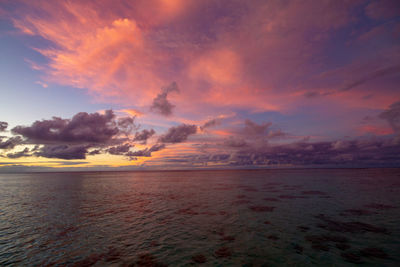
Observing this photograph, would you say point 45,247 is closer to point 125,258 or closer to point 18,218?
point 125,258

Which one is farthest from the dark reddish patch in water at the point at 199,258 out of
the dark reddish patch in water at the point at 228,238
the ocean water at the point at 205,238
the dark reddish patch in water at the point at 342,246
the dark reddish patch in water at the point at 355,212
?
the dark reddish patch in water at the point at 355,212

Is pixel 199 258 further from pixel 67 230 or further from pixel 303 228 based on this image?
pixel 67 230

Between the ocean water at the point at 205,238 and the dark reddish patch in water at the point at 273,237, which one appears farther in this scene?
the dark reddish patch in water at the point at 273,237

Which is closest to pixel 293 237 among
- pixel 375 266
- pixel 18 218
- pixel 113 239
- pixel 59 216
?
pixel 375 266

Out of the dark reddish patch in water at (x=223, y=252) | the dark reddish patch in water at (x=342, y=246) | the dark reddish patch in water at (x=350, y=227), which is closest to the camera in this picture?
the dark reddish patch in water at (x=223, y=252)

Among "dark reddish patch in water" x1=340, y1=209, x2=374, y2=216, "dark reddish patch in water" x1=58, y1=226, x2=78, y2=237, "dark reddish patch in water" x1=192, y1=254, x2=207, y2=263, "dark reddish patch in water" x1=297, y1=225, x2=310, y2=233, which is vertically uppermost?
"dark reddish patch in water" x1=192, y1=254, x2=207, y2=263

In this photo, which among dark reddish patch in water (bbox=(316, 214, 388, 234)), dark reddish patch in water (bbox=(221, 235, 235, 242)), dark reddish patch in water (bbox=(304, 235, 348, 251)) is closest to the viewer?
dark reddish patch in water (bbox=(304, 235, 348, 251))

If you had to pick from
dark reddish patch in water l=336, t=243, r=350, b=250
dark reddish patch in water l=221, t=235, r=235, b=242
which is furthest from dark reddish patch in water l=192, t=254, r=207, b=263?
dark reddish patch in water l=336, t=243, r=350, b=250

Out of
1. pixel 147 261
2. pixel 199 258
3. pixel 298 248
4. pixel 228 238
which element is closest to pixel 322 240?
pixel 298 248

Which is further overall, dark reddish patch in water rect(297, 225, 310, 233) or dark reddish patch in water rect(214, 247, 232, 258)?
dark reddish patch in water rect(297, 225, 310, 233)

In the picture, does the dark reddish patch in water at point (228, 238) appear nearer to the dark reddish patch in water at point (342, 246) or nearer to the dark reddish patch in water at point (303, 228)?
the dark reddish patch in water at point (303, 228)

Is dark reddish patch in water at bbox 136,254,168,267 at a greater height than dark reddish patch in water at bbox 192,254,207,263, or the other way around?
dark reddish patch in water at bbox 136,254,168,267

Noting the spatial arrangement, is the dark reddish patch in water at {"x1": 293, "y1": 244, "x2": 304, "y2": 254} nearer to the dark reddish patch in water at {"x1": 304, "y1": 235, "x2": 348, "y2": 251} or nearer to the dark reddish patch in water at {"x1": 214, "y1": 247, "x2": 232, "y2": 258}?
the dark reddish patch in water at {"x1": 304, "y1": 235, "x2": 348, "y2": 251}

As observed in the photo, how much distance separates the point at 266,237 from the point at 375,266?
7702 mm
